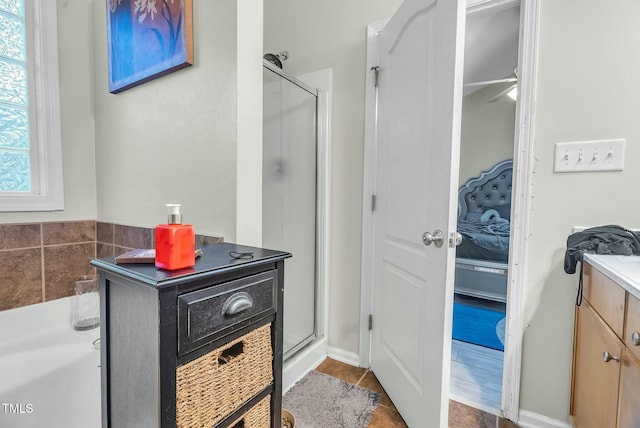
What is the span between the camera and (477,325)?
7.86 feet

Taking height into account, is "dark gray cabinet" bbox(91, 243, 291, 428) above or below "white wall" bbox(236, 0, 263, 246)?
below

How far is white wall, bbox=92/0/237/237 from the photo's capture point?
111 cm

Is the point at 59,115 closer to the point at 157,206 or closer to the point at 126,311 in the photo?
the point at 157,206

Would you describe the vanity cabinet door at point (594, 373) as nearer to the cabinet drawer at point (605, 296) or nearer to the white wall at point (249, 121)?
the cabinet drawer at point (605, 296)

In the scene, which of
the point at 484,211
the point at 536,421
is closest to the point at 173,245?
the point at 536,421

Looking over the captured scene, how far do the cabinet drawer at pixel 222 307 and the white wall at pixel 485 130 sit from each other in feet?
12.3

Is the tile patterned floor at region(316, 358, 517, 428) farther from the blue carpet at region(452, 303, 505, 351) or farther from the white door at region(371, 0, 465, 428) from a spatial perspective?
the blue carpet at region(452, 303, 505, 351)

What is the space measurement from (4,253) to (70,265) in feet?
0.90

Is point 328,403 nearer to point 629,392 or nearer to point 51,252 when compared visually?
point 629,392

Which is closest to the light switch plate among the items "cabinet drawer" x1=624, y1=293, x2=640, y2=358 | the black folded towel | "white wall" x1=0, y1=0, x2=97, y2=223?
the black folded towel

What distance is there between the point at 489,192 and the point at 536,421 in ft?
9.29

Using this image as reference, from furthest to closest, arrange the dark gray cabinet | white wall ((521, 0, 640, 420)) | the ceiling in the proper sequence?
the ceiling
white wall ((521, 0, 640, 420))
the dark gray cabinet

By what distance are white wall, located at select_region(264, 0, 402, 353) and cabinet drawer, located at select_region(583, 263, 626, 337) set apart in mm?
1047

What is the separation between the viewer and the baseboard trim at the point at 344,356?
71.8 inches
